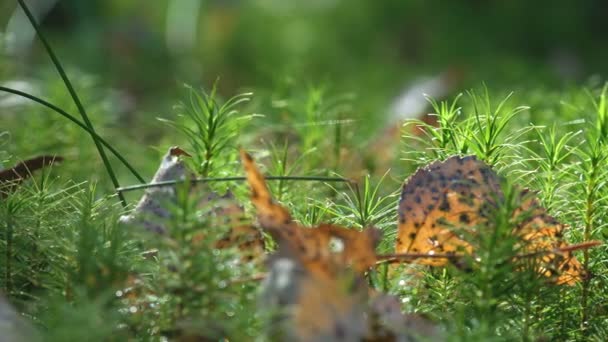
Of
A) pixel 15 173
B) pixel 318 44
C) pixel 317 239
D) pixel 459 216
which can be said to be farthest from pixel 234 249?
pixel 318 44

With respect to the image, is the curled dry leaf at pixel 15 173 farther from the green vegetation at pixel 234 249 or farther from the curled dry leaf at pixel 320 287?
the curled dry leaf at pixel 320 287

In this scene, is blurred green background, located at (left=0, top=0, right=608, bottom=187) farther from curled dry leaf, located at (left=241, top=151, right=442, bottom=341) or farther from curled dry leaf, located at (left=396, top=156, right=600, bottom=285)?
curled dry leaf, located at (left=241, top=151, right=442, bottom=341)

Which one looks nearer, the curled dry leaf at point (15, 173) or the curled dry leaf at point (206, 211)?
the curled dry leaf at point (206, 211)

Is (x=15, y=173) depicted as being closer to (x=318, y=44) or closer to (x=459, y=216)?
(x=459, y=216)

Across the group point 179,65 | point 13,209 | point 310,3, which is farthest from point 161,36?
point 13,209

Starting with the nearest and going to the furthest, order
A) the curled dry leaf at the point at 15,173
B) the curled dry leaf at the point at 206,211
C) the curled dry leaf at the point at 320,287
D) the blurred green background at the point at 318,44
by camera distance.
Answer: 1. the curled dry leaf at the point at 320,287
2. the curled dry leaf at the point at 206,211
3. the curled dry leaf at the point at 15,173
4. the blurred green background at the point at 318,44

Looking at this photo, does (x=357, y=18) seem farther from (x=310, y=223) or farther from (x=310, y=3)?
(x=310, y=223)

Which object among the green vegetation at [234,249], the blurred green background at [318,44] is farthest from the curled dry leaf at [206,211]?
the blurred green background at [318,44]

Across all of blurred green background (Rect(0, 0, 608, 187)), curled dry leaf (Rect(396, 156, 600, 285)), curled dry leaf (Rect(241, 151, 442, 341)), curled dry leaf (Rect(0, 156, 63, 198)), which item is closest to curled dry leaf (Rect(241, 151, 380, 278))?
curled dry leaf (Rect(241, 151, 442, 341))

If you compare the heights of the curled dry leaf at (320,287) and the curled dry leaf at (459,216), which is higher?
the curled dry leaf at (459,216)
